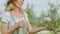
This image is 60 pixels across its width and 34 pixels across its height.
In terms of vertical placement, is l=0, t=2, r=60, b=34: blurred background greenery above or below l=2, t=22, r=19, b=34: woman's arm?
above

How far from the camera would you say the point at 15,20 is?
2107mm

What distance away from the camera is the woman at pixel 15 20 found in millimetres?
2092

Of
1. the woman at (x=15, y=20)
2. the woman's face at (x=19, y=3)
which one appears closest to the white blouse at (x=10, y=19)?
the woman at (x=15, y=20)

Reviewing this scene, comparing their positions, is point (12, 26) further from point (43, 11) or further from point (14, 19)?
point (43, 11)

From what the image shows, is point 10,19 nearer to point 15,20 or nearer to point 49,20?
point 15,20

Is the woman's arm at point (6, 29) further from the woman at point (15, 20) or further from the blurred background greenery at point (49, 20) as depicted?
the blurred background greenery at point (49, 20)

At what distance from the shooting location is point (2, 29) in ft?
6.87

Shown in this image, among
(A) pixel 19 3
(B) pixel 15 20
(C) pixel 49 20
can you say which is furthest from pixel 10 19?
(C) pixel 49 20

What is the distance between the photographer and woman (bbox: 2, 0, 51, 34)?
209 cm

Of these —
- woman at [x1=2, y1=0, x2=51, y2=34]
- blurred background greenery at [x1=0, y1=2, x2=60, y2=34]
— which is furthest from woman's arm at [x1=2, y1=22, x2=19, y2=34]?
blurred background greenery at [x1=0, y1=2, x2=60, y2=34]

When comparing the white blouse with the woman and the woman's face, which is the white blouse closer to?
the woman

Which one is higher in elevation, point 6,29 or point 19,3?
point 19,3

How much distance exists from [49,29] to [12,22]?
393 mm

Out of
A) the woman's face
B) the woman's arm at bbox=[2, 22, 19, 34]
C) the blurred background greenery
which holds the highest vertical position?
the woman's face
